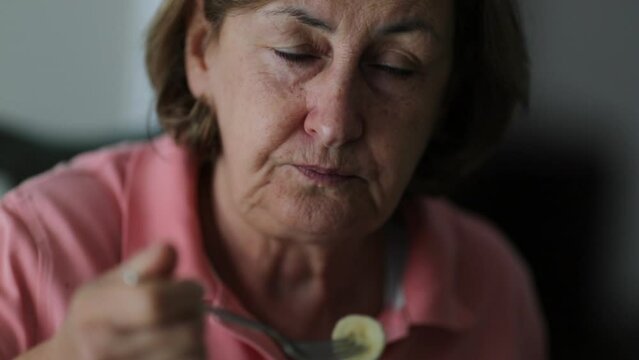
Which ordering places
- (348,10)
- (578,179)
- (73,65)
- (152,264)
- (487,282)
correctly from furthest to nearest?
(73,65), (578,179), (487,282), (348,10), (152,264)

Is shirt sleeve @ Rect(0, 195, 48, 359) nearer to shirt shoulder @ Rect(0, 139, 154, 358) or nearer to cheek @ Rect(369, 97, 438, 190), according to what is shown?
shirt shoulder @ Rect(0, 139, 154, 358)

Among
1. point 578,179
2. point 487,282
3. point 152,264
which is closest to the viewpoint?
point 152,264

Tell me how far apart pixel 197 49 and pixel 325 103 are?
20 centimetres

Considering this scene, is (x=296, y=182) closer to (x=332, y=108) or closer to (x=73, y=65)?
(x=332, y=108)

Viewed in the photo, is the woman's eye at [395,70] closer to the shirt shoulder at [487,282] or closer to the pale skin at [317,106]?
the pale skin at [317,106]

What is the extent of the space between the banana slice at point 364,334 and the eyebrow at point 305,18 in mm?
309

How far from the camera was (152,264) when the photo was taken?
69 cm

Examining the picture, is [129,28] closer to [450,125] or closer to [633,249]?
[450,125]

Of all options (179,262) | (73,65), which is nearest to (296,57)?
(179,262)

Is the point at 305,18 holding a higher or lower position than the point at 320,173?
higher

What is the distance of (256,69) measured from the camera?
951mm

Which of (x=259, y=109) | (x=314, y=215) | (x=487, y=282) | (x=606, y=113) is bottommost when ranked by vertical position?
(x=487, y=282)

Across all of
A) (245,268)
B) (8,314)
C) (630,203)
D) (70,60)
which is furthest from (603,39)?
(8,314)

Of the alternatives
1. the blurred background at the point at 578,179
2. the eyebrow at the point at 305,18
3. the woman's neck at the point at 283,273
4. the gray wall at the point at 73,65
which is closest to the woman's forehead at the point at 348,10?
the eyebrow at the point at 305,18
